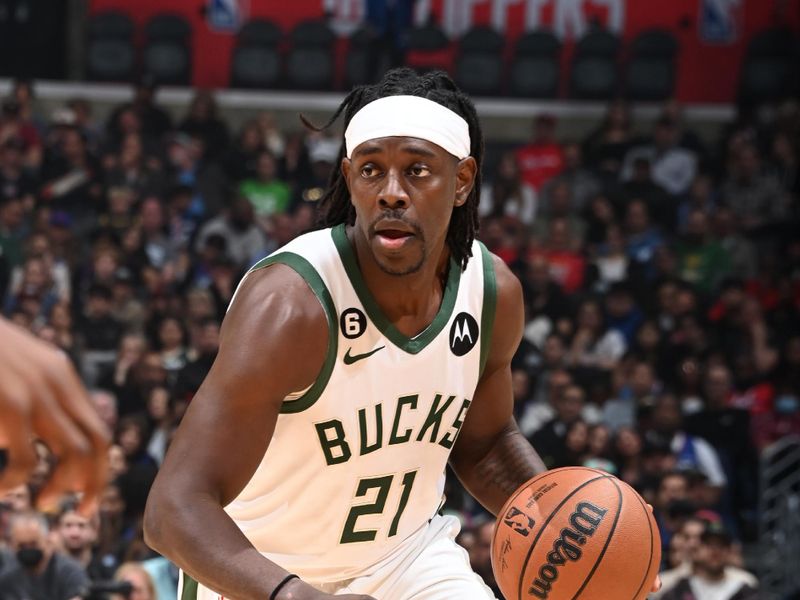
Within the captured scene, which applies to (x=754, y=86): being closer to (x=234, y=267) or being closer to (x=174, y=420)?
(x=234, y=267)

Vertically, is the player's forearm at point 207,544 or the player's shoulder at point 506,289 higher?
the player's shoulder at point 506,289

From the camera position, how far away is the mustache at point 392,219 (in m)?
3.47

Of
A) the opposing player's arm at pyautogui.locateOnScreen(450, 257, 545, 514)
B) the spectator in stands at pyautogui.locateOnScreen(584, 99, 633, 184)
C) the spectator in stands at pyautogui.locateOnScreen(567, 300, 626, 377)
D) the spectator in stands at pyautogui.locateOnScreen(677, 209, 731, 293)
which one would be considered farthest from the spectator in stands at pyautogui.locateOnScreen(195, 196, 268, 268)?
the opposing player's arm at pyautogui.locateOnScreen(450, 257, 545, 514)

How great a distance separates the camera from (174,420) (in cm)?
910

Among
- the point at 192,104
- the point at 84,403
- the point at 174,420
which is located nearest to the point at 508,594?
the point at 84,403

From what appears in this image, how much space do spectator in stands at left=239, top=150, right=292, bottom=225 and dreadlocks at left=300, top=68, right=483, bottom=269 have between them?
7.96 m

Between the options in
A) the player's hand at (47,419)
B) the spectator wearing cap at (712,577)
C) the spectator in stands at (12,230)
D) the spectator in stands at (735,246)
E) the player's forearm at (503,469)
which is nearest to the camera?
the player's hand at (47,419)

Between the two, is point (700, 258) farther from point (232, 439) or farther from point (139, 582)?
point (232, 439)

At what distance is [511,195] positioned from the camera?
39.5 feet

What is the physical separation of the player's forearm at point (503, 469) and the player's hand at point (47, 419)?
94.9 inches

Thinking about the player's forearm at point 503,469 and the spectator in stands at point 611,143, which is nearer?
the player's forearm at point 503,469

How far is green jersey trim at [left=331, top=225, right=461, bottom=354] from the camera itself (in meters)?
3.62

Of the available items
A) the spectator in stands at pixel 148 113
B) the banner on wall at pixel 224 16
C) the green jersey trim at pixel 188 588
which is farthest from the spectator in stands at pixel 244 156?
the green jersey trim at pixel 188 588

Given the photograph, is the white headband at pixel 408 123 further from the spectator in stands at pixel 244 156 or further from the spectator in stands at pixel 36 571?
the spectator in stands at pixel 244 156
